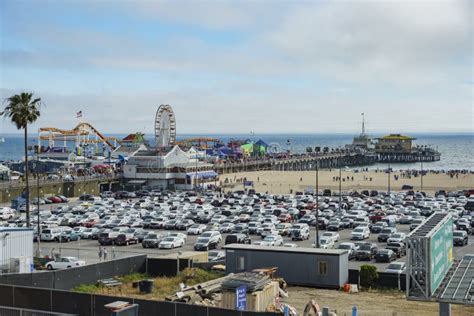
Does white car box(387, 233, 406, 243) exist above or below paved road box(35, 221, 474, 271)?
above

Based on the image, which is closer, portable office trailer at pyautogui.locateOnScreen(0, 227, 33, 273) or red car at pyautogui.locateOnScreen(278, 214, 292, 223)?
portable office trailer at pyautogui.locateOnScreen(0, 227, 33, 273)

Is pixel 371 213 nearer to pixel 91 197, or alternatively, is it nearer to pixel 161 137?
pixel 91 197

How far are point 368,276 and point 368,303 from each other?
3213mm

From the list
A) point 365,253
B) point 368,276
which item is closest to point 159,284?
point 368,276

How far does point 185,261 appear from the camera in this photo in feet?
99.8

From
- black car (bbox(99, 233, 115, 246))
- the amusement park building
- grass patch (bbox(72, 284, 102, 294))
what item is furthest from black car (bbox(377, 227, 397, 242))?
the amusement park building

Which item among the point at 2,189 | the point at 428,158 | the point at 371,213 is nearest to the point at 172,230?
the point at 371,213

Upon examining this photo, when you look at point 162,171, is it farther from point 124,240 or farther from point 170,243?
point 170,243

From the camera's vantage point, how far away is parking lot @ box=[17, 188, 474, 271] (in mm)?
39719

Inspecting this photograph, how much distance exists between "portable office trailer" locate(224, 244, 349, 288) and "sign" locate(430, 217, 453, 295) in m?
9.62

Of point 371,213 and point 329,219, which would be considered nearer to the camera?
point 329,219

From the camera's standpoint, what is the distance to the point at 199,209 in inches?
2267

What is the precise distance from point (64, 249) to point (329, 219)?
67.8ft

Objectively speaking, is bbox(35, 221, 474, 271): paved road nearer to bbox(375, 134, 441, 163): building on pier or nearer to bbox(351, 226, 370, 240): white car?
bbox(351, 226, 370, 240): white car
